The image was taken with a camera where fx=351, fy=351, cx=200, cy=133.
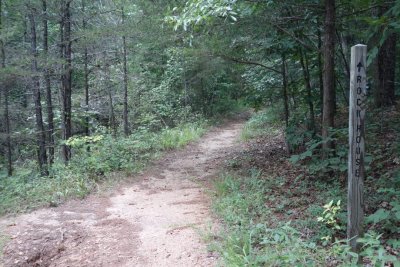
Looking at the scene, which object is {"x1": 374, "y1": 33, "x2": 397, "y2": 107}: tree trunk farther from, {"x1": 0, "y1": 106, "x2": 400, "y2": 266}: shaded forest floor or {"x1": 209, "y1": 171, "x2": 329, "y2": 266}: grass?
{"x1": 209, "y1": 171, "x2": 329, "y2": 266}: grass

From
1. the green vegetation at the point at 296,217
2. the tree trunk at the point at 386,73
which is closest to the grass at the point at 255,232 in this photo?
the green vegetation at the point at 296,217

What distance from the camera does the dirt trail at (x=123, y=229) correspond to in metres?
5.14

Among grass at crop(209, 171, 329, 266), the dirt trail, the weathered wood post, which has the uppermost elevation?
the weathered wood post

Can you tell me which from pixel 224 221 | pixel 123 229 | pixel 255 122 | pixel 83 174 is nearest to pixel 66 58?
pixel 83 174

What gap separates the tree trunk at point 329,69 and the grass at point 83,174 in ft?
17.2

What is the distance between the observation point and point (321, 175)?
271 inches

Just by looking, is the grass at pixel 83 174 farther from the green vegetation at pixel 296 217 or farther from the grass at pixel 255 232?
the grass at pixel 255 232

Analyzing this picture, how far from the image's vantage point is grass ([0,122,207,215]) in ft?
26.0

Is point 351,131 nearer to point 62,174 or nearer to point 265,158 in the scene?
point 265,158

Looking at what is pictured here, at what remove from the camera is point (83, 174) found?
356 inches

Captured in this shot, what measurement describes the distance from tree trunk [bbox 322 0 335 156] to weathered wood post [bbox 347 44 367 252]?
108 inches

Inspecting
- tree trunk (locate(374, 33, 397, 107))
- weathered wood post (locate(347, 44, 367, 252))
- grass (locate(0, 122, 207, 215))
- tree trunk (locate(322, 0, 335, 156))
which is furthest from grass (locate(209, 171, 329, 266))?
tree trunk (locate(374, 33, 397, 107))

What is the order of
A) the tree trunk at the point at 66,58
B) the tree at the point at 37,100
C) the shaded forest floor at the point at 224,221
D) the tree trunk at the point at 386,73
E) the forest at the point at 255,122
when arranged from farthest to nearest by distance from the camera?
the tree at the point at 37,100 < the tree trunk at the point at 66,58 < the tree trunk at the point at 386,73 < the forest at the point at 255,122 < the shaded forest floor at the point at 224,221

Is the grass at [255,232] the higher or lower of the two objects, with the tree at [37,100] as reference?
lower
